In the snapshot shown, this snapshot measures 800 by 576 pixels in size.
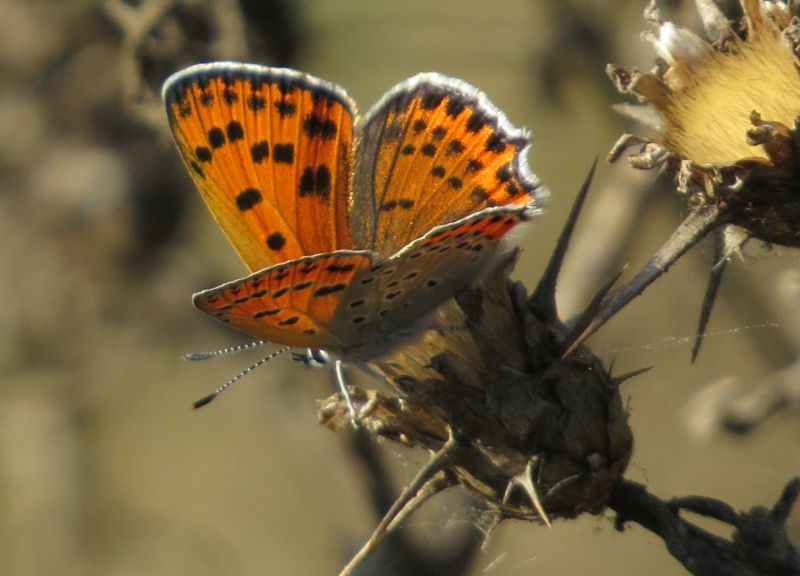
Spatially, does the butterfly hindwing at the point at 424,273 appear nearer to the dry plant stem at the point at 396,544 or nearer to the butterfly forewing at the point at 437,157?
Answer: the butterfly forewing at the point at 437,157

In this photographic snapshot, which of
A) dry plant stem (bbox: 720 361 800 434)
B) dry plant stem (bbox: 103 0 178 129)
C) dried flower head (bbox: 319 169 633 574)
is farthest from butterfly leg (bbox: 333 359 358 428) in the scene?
dry plant stem (bbox: 103 0 178 129)

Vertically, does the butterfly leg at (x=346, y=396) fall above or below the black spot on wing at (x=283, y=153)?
below

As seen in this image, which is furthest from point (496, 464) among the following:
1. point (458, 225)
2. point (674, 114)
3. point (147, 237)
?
point (147, 237)

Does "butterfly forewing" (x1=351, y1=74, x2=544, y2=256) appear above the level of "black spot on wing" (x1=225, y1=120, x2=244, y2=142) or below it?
below

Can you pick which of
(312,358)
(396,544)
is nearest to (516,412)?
(312,358)

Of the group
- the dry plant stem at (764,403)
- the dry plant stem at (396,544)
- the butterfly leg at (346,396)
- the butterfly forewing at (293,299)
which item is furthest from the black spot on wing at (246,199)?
the dry plant stem at (764,403)

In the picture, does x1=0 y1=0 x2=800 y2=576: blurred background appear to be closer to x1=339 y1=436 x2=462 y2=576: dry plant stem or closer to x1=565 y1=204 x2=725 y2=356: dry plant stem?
x1=565 y1=204 x2=725 y2=356: dry plant stem
